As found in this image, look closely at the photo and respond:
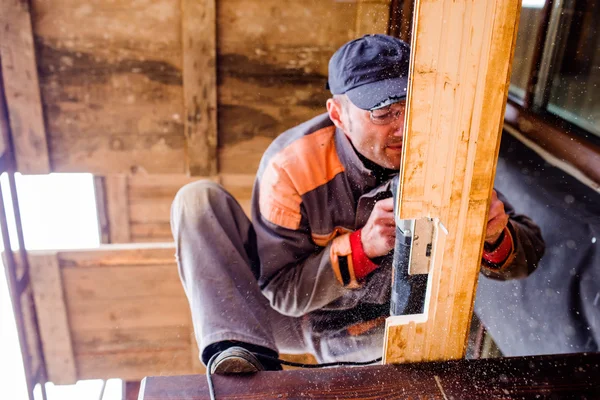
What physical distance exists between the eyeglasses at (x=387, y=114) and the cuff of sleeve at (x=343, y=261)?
0.30 metres

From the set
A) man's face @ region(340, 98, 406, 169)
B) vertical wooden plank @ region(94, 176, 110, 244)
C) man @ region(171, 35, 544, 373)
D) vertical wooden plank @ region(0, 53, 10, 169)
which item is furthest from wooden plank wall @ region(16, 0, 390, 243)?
man's face @ region(340, 98, 406, 169)

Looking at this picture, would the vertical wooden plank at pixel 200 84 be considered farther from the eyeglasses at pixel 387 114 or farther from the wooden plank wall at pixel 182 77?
the eyeglasses at pixel 387 114

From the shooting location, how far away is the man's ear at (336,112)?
4.56ft

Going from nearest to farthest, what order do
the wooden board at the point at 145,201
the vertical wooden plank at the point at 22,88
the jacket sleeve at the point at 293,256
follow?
the jacket sleeve at the point at 293,256 → the vertical wooden plank at the point at 22,88 → the wooden board at the point at 145,201

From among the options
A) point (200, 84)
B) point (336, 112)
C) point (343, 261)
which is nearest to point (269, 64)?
point (200, 84)

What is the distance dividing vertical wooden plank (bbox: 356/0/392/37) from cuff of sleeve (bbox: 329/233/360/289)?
3.35ft

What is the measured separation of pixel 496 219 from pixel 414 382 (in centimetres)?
59

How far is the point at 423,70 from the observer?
584 mm

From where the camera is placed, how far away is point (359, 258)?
4.40 feet

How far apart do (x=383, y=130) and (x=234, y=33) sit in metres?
1.00

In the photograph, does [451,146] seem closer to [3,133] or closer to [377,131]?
[377,131]

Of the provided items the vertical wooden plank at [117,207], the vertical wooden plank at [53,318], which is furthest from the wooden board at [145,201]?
the vertical wooden plank at [53,318]

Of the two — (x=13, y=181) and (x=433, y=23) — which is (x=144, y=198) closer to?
(x=13, y=181)

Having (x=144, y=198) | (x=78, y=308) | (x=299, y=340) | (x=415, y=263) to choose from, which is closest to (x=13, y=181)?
(x=144, y=198)
